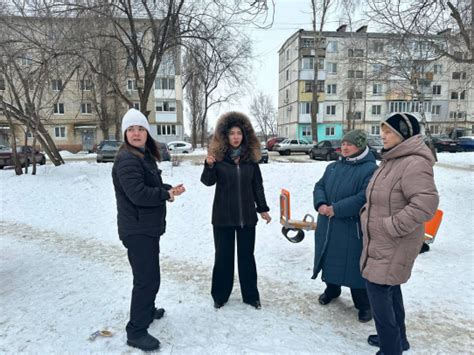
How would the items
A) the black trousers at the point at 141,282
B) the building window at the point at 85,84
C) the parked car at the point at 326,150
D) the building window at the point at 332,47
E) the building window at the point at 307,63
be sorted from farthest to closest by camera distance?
1. the building window at the point at 332,47
2. the building window at the point at 307,63
3. the parked car at the point at 326,150
4. the building window at the point at 85,84
5. the black trousers at the point at 141,282

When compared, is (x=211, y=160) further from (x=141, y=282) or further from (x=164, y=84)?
(x=164, y=84)

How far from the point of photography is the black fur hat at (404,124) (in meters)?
2.25

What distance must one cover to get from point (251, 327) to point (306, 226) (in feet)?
5.49

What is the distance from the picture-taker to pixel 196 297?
3506mm

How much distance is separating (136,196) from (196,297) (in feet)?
5.08

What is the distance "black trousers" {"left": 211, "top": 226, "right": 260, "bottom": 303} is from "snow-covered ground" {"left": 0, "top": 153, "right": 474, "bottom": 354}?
14 centimetres

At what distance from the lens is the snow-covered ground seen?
2705mm

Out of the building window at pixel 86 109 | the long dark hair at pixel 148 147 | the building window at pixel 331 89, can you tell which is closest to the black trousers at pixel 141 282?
the long dark hair at pixel 148 147

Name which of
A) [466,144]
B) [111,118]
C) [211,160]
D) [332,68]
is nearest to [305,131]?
[332,68]

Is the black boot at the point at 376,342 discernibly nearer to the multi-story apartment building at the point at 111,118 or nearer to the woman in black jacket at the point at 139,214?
the woman in black jacket at the point at 139,214

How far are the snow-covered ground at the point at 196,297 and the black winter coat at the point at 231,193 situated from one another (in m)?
0.88

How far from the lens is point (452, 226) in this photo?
Answer: 20.4 feet

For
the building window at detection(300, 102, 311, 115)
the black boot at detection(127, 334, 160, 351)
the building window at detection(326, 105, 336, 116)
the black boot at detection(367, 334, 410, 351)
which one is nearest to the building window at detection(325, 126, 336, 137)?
the building window at detection(326, 105, 336, 116)

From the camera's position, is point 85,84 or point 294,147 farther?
point 294,147
